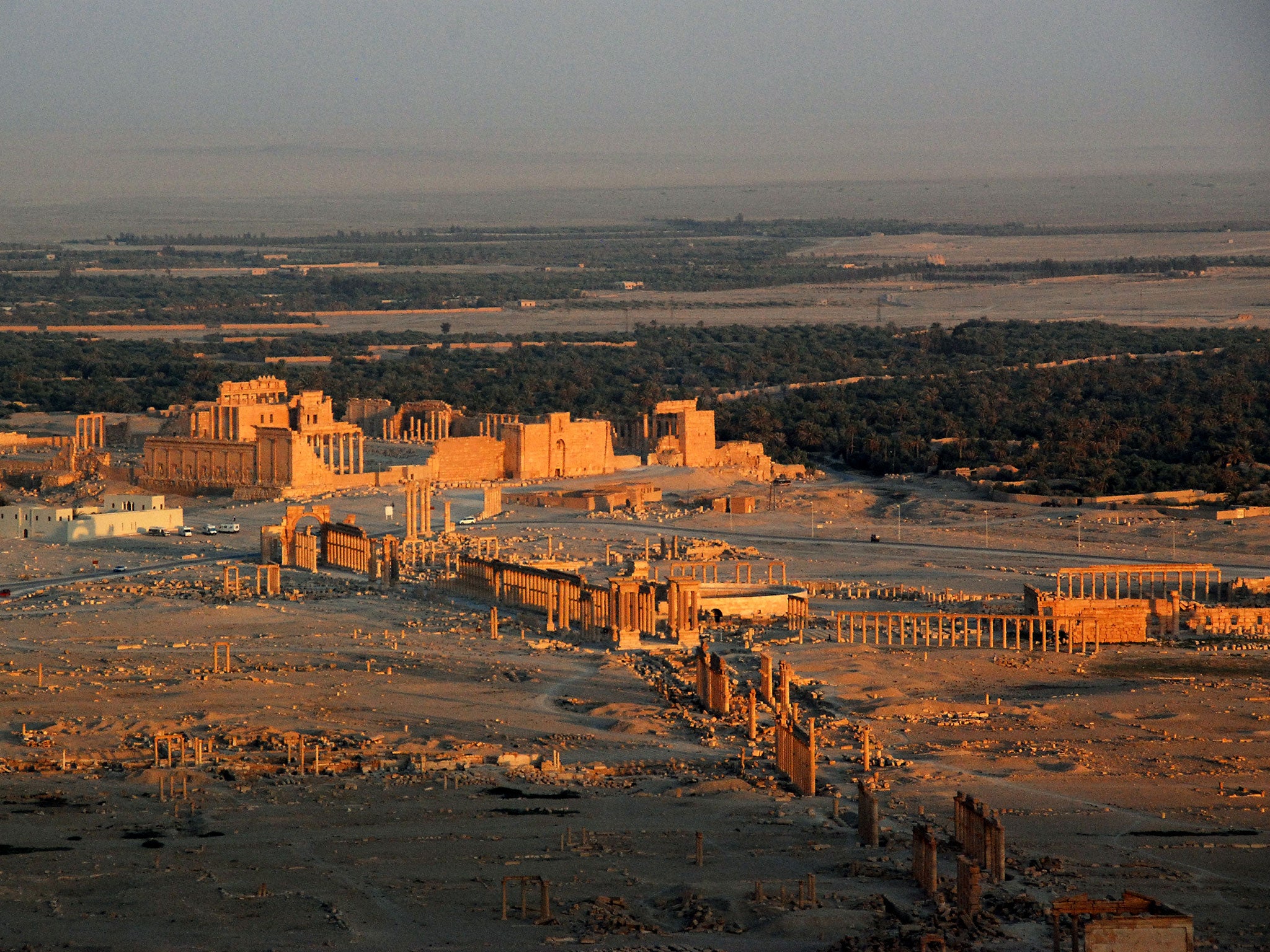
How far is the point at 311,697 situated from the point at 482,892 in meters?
11.8

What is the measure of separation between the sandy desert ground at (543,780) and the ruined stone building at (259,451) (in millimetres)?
13187

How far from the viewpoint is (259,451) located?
62562 mm

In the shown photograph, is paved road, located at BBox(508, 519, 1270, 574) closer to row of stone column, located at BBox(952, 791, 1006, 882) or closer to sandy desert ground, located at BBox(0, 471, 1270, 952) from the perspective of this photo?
sandy desert ground, located at BBox(0, 471, 1270, 952)

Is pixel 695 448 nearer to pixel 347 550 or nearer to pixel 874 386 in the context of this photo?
pixel 347 550

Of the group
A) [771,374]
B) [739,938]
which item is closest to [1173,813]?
[739,938]

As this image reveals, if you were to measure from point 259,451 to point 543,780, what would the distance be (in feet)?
114

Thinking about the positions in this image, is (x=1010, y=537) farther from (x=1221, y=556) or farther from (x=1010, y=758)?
(x=1010, y=758)

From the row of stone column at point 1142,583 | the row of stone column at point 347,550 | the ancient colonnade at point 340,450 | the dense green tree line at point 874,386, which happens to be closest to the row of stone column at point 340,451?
the ancient colonnade at point 340,450

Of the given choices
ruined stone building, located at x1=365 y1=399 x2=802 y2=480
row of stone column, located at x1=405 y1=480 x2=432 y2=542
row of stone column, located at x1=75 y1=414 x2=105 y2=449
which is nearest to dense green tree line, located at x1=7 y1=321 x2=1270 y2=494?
ruined stone building, located at x1=365 y1=399 x2=802 y2=480

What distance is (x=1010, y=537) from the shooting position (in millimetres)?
55844

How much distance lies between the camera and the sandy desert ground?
75.0 feet

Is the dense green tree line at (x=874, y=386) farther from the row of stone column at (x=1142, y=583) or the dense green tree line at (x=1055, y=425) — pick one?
the row of stone column at (x=1142, y=583)

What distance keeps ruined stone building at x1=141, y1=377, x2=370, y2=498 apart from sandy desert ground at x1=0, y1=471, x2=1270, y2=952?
13.2m

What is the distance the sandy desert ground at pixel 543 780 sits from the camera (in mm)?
22859
